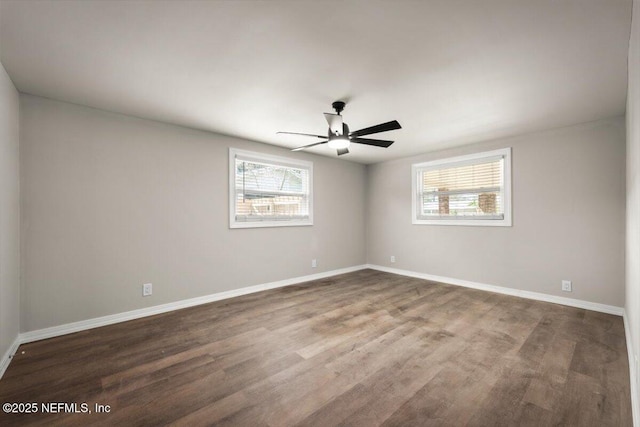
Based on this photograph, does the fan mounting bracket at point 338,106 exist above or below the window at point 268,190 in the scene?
above

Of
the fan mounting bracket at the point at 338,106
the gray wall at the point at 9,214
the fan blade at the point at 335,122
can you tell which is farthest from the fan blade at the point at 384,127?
the gray wall at the point at 9,214

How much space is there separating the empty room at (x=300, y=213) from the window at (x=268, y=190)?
3 centimetres

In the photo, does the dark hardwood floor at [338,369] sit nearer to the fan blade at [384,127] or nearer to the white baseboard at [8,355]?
the white baseboard at [8,355]

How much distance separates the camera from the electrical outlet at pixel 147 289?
10.6ft

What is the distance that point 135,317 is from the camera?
10.3 feet

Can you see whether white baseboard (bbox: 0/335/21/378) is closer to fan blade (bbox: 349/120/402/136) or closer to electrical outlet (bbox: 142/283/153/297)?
electrical outlet (bbox: 142/283/153/297)

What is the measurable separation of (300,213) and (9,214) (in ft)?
11.5

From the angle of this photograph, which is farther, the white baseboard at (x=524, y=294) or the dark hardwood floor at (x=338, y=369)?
the white baseboard at (x=524, y=294)

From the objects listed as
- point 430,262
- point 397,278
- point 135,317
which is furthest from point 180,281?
point 430,262

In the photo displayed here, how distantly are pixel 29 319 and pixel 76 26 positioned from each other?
269 centimetres

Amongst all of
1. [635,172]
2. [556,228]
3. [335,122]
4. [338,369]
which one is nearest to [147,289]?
[338,369]

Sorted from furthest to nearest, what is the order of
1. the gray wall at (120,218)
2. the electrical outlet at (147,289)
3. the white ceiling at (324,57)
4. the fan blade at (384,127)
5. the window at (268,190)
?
the window at (268,190)
the electrical outlet at (147,289)
the gray wall at (120,218)
the fan blade at (384,127)
the white ceiling at (324,57)

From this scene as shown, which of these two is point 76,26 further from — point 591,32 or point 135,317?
point 591,32

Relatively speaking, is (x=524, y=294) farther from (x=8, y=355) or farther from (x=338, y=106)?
(x=8, y=355)
